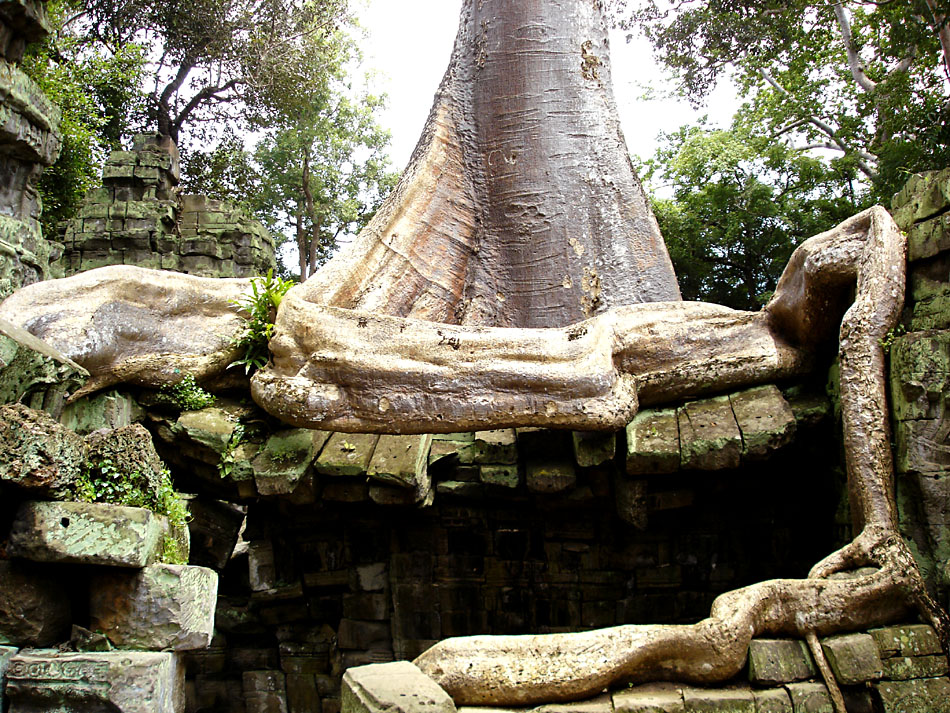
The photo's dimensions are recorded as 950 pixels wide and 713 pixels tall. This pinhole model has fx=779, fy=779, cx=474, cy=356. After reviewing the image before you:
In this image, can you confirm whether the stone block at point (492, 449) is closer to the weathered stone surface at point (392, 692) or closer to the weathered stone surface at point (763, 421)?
the weathered stone surface at point (763, 421)

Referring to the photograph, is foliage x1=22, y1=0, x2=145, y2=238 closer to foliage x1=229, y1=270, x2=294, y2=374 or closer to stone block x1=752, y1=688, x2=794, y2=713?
foliage x1=229, y1=270, x2=294, y2=374

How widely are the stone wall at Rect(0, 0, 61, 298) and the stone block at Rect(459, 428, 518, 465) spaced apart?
3.30 m

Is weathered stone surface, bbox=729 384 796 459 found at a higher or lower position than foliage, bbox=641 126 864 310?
lower

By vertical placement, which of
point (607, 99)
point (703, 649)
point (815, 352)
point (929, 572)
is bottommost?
point (703, 649)

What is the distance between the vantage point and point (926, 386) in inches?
130

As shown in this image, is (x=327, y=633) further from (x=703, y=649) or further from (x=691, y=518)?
(x=703, y=649)

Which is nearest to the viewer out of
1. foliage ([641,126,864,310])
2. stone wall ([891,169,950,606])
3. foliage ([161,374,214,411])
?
stone wall ([891,169,950,606])

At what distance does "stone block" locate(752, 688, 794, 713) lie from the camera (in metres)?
2.74

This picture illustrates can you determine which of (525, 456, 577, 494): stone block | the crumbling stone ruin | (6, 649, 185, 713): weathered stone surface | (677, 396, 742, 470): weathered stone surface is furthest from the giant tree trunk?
(6, 649, 185, 713): weathered stone surface

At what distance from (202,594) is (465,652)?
98 cm

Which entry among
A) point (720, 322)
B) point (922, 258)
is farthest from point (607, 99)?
point (922, 258)

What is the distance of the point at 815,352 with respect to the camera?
4.11 meters

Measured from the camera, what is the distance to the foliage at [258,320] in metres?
4.46

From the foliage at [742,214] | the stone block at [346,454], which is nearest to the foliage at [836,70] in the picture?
the foliage at [742,214]
